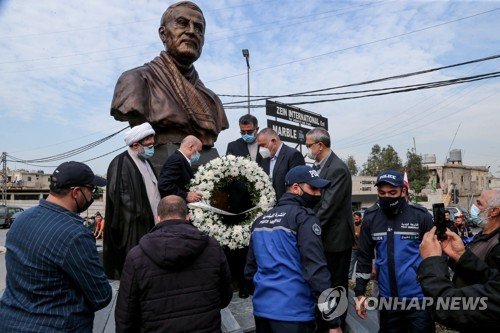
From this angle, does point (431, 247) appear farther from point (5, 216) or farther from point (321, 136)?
point (5, 216)

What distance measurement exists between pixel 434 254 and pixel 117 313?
1.92 metres

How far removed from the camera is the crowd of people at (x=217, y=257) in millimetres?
2277

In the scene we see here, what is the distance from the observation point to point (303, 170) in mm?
3014

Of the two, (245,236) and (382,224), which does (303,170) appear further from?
(245,236)

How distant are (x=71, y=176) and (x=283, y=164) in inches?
99.6

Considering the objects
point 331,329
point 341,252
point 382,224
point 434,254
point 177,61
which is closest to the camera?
point 434,254

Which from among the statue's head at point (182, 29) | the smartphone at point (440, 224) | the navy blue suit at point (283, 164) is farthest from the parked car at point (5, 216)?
the smartphone at point (440, 224)

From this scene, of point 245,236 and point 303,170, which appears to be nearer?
point 303,170

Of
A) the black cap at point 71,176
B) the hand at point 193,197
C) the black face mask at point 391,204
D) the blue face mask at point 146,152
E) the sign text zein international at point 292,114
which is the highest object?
the sign text zein international at point 292,114

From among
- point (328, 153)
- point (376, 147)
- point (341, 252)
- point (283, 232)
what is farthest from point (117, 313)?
point (376, 147)

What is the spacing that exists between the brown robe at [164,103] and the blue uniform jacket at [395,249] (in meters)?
2.65

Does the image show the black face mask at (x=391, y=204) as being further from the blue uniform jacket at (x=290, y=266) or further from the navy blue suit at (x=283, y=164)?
the navy blue suit at (x=283, y=164)

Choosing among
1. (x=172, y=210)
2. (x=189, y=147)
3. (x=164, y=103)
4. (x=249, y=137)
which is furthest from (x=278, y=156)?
(x=172, y=210)

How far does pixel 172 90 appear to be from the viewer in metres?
5.15
